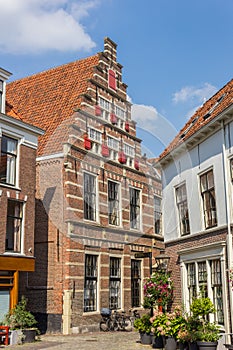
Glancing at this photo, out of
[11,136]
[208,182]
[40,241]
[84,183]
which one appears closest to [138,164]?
[84,183]

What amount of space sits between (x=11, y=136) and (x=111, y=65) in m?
9.17

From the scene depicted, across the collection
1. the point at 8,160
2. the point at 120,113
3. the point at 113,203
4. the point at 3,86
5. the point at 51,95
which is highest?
the point at 51,95

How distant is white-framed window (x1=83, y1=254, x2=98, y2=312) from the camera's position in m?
20.6

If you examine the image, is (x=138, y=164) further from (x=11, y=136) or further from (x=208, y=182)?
(x=208, y=182)

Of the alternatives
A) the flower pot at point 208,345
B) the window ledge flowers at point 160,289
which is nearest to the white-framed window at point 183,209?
the window ledge flowers at point 160,289

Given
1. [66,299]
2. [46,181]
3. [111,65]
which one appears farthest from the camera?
[111,65]

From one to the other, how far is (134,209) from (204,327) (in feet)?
44.0

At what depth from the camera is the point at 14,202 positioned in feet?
57.9

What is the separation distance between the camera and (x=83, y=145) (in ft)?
71.4

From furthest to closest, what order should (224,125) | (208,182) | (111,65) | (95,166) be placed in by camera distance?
(111,65)
(95,166)
(208,182)
(224,125)

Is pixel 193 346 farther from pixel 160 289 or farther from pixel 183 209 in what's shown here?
pixel 183 209

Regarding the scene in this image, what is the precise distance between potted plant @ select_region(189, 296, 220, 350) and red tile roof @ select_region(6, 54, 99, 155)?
1095 cm

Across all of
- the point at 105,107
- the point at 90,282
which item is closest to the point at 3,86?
the point at 105,107

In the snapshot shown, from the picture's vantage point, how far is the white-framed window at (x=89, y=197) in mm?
21406
